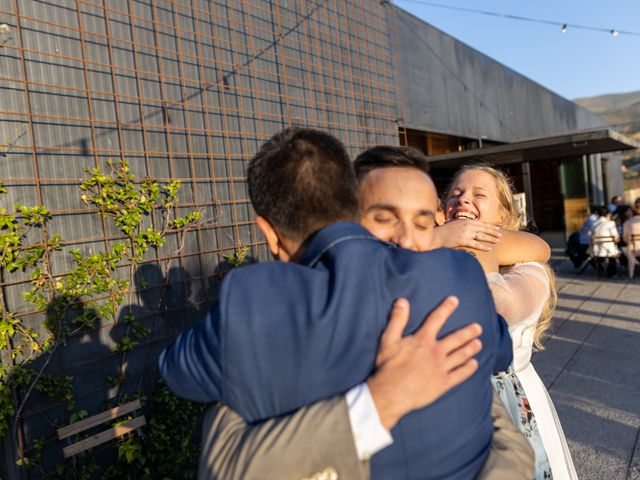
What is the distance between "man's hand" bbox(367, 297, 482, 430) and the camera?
0.91 m

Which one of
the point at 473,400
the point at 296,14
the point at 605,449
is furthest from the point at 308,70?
the point at 473,400

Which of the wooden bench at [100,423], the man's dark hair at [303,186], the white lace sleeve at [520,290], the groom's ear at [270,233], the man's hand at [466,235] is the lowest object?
the wooden bench at [100,423]

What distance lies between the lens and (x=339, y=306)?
875 mm

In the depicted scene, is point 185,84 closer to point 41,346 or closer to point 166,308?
point 166,308

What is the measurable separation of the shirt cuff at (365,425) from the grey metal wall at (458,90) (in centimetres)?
698

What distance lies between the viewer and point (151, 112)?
4.19 meters

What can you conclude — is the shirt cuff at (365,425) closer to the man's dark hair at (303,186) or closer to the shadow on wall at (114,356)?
the man's dark hair at (303,186)

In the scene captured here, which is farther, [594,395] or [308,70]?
[308,70]

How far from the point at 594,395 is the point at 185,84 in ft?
14.8

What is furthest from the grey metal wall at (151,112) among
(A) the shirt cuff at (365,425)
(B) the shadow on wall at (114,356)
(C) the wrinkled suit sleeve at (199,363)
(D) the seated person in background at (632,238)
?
(D) the seated person in background at (632,238)

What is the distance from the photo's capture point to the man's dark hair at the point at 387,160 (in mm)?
1338

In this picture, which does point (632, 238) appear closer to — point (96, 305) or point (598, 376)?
point (598, 376)

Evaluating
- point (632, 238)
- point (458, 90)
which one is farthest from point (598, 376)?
point (458, 90)

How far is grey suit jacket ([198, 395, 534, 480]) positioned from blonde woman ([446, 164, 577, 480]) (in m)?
0.85
